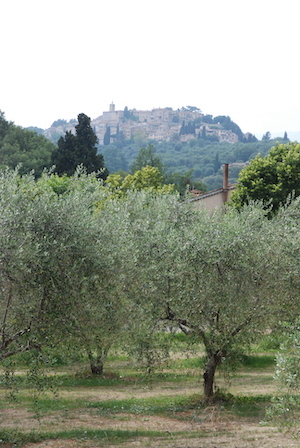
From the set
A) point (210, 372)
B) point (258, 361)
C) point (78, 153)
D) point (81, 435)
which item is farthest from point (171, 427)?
point (78, 153)

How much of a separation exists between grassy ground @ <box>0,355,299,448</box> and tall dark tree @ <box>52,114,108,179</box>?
46.5 meters

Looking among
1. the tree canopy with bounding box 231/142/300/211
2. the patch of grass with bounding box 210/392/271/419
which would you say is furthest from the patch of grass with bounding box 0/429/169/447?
the tree canopy with bounding box 231/142/300/211

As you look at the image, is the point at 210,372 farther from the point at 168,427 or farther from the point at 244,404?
the point at 168,427

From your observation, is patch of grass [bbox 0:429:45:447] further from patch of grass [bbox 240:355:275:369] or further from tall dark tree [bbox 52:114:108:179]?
tall dark tree [bbox 52:114:108:179]

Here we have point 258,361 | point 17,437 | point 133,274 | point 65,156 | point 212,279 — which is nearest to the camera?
point 17,437

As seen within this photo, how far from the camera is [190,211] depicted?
2234cm

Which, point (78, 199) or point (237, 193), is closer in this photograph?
point (78, 199)

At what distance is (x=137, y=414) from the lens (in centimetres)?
1977

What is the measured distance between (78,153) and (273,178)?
32.7m

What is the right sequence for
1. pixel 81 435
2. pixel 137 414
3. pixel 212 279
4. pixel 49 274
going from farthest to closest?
1. pixel 137 414
2. pixel 212 279
3. pixel 81 435
4. pixel 49 274

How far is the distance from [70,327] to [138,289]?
3.81m

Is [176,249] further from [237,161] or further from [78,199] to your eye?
[237,161]

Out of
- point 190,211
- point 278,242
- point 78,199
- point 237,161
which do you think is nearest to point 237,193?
point 190,211

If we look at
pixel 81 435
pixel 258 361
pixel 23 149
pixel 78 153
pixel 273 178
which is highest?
pixel 23 149
